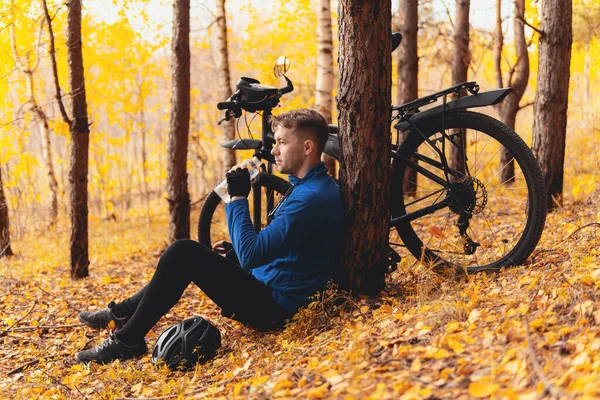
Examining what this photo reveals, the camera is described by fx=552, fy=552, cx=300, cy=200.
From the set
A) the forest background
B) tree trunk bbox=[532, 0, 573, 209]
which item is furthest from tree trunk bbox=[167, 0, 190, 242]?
tree trunk bbox=[532, 0, 573, 209]

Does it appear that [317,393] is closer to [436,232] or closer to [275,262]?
[275,262]

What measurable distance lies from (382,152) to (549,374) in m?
1.74

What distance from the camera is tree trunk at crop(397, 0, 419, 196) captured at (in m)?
8.48

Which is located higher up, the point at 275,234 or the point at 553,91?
the point at 553,91

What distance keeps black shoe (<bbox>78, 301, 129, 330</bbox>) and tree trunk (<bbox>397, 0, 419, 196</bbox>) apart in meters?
5.39

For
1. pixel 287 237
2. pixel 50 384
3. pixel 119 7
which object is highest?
pixel 119 7

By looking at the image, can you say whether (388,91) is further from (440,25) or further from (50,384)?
(440,25)

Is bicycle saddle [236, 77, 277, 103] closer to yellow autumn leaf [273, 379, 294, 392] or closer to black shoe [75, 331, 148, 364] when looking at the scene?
black shoe [75, 331, 148, 364]

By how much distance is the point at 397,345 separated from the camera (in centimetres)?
262

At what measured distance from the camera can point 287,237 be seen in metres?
3.20

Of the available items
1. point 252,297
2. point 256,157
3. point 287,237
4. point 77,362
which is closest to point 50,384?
point 77,362

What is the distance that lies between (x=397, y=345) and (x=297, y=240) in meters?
0.90

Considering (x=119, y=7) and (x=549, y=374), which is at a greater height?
(x=119, y=7)

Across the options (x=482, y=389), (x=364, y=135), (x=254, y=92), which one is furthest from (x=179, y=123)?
(x=482, y=389)
